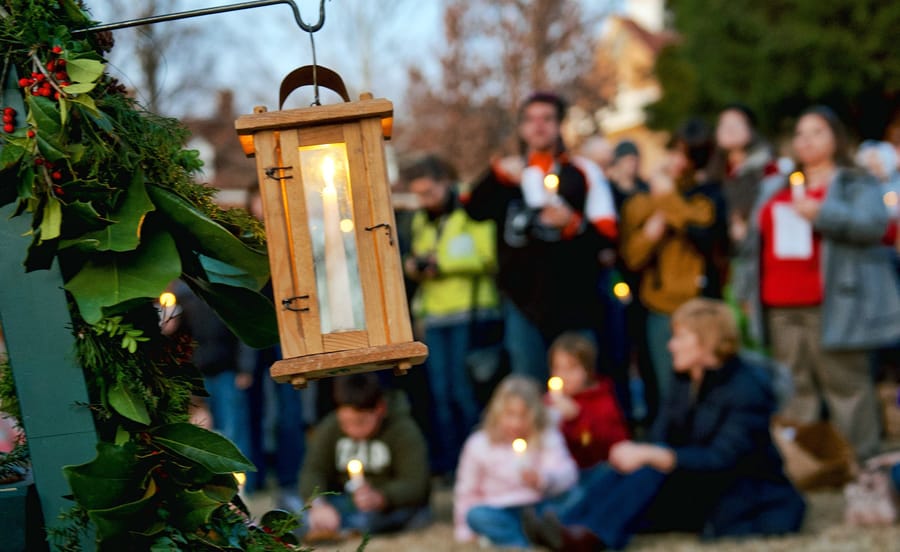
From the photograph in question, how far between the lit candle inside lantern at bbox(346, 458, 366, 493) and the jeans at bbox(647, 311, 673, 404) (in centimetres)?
193

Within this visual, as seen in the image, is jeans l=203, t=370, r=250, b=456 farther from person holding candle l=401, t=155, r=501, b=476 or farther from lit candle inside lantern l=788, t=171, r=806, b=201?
lit candle inside lantern l=788, t=171, r=806, b=201

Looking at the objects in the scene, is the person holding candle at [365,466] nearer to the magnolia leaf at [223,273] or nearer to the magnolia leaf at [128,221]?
the magnolia leaf at [223,273]

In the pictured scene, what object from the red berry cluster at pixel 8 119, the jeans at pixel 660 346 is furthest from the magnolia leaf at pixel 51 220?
the jeans at pixel 660 346

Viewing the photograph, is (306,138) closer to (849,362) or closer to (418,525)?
(418,525)

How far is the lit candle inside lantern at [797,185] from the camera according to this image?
660 centimetres

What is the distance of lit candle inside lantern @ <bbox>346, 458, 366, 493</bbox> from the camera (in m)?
6.43

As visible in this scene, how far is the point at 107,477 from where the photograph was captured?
209 centimetres

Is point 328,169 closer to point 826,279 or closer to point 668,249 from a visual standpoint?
point 826,279

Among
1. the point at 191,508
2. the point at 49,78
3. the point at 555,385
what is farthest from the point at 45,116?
the point at 555,385

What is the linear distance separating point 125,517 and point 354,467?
4414mm

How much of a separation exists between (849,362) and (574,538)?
2.17 meters

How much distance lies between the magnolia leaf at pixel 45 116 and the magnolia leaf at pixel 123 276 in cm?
23

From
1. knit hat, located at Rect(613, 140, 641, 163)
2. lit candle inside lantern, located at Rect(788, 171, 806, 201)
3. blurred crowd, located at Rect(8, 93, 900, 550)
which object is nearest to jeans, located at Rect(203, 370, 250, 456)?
blurred crowd, located at Rect(8, 93, 900, 550)

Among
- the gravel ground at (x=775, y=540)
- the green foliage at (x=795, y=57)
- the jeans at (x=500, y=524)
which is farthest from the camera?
the green foliage at (x=795, y=57)
